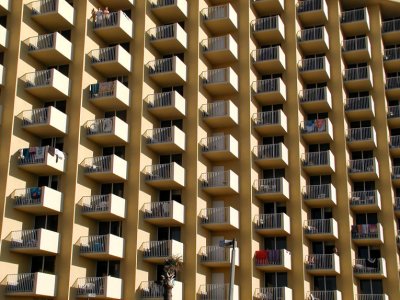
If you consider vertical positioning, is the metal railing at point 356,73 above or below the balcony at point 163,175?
above

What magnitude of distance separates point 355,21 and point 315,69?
21.5 ft

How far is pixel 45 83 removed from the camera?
4434 cm

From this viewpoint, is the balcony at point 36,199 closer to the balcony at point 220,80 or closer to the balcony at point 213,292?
the balcony at point 213,292

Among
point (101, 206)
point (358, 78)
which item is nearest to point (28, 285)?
point (101, 206)

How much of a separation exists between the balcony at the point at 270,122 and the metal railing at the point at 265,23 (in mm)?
7169

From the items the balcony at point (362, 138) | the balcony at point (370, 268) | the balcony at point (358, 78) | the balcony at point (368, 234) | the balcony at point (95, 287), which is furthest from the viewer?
the balcony at point (358, 78)

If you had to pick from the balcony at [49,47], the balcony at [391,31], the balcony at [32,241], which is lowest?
the balcony at [32,241]

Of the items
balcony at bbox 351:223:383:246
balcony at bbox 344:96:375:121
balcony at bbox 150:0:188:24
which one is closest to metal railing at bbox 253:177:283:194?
balcony at bbox 351:223:383:246

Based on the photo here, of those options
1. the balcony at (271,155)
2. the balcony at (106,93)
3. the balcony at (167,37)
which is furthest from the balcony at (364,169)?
the balcony at (106,93)

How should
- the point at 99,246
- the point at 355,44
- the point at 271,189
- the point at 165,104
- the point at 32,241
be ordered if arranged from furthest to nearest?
the point at 355,44 → the point at 271,189 → the point at 165,104 → the point at 99,246 → the point at 32,241

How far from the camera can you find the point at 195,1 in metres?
53.6

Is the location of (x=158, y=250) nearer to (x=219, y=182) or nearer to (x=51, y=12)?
(x=219, y=182)

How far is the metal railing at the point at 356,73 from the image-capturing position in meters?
58.6

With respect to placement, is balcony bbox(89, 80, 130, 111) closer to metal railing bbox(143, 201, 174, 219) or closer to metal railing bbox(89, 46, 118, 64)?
metal railing bbox(89, 46, 118, 64)
